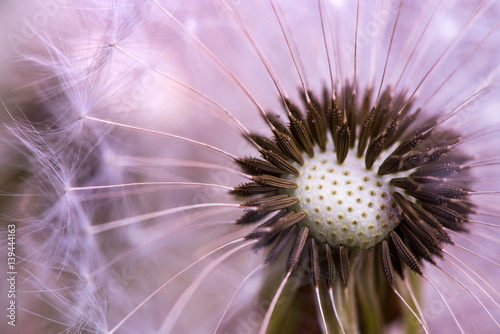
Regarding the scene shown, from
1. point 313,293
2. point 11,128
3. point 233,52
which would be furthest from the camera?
point 233,52

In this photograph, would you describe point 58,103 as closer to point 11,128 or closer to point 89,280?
point 11,128

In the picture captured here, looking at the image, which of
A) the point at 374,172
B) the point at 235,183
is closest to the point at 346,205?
the point at 374,172

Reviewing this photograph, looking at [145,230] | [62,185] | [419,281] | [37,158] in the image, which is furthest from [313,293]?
[37,158]

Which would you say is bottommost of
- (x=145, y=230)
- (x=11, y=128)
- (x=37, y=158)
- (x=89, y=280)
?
(x=89, y=280)

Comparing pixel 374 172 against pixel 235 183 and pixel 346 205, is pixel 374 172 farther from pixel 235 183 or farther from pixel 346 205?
pixel 235 183
